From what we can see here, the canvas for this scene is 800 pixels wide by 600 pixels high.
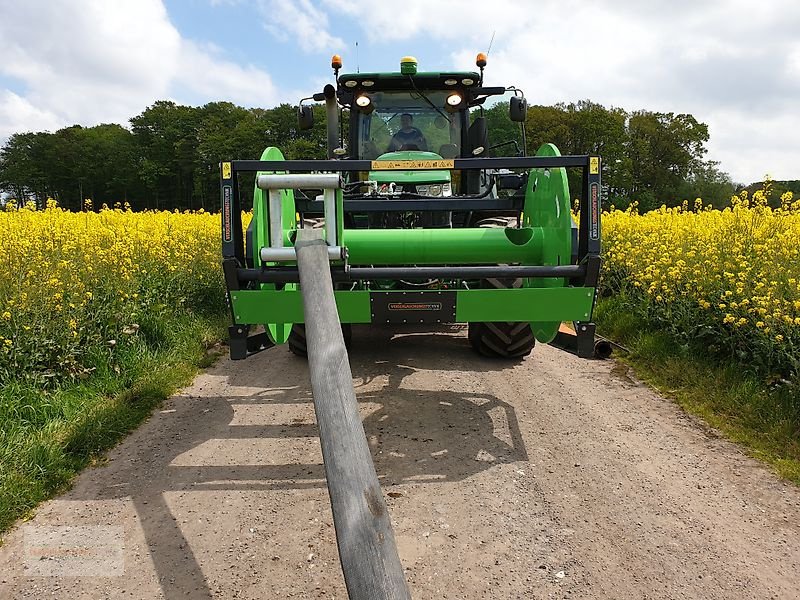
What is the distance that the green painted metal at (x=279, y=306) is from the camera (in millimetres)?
3506

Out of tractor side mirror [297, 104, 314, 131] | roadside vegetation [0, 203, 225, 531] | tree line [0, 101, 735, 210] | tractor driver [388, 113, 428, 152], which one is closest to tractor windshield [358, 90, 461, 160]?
tractor driver [388, 113, 428, 152]

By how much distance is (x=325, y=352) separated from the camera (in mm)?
2107

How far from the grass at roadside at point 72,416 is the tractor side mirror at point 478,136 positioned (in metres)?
3.39

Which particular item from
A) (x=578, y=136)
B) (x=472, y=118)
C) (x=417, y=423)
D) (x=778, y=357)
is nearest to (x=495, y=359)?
(x=417, y=423)

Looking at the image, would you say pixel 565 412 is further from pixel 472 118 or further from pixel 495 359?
pixel 472 118

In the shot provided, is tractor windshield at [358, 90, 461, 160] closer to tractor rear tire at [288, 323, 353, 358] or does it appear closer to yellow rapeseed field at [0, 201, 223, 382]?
tractor rear tire at [288, 323, 353, 358]

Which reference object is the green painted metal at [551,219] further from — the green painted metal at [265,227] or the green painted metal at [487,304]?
the green painted metal at [265,227]

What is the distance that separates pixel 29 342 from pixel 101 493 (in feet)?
5.29

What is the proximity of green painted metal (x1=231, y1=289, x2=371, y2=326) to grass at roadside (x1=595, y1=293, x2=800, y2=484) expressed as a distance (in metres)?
2.53

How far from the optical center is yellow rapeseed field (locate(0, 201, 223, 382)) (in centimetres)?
428

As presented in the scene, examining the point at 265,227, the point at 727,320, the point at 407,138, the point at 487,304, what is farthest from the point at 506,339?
the point at 265,227

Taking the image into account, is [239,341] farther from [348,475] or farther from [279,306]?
[348,475]

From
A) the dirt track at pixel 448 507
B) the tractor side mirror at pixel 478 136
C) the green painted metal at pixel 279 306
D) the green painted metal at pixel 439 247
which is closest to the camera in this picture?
the dirt track at pixel 448 507

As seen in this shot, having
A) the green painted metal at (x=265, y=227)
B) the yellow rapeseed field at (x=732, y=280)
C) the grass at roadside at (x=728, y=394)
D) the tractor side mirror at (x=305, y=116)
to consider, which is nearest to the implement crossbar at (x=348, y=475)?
the green painted metal at (x=265, y=227)
